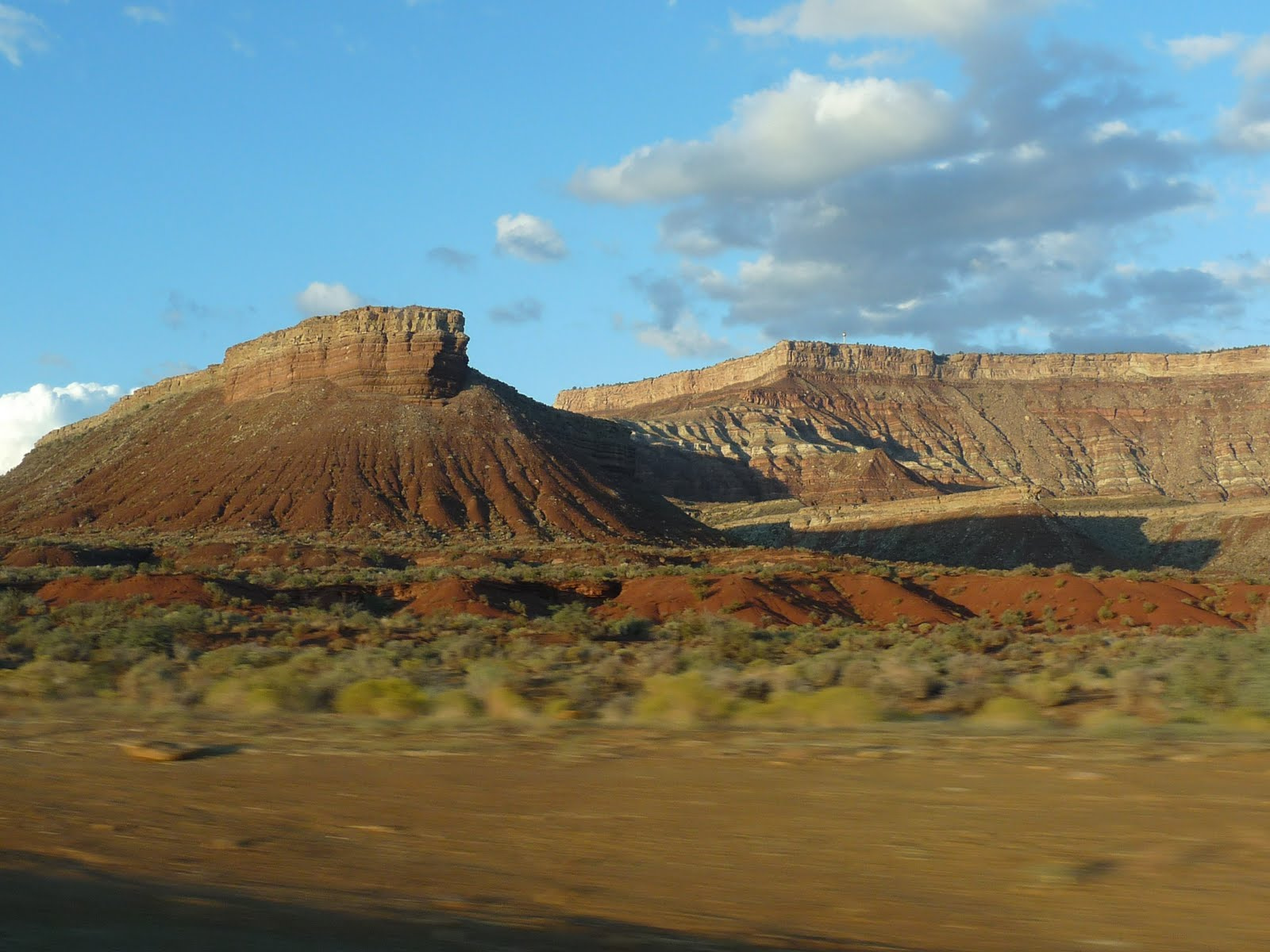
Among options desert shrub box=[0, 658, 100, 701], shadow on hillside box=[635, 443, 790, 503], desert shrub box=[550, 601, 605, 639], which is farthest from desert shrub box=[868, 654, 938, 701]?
shadow on hillside box=[635, 443, 790, 503]

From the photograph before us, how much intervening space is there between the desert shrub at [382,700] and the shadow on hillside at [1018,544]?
231ft

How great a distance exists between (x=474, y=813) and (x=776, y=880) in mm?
2219

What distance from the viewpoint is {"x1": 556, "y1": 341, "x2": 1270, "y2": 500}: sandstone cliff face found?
143 metres

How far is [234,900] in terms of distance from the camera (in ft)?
16.9

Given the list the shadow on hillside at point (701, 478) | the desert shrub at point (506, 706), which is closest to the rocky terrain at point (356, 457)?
the shadow on hillside at point (701, 478)

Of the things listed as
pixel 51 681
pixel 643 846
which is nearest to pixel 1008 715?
pixel 643 846

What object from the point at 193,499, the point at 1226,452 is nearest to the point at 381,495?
the point at 193,499

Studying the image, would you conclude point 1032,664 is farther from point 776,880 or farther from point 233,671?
point 776,880

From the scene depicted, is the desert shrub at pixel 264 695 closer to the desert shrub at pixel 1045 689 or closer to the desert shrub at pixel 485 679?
the desert shrub at pixel 485 679

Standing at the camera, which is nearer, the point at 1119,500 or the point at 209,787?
the point at 209,787

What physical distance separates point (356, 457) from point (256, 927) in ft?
243

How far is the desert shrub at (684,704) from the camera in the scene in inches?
454

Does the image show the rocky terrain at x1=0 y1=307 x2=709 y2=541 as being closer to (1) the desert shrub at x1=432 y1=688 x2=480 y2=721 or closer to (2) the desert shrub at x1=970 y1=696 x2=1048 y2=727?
(1) the desert shrub at x1=432 y1=688 x2=480 y2=721

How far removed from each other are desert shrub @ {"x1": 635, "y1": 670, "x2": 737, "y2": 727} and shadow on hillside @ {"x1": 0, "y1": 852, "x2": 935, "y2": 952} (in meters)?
6.22
